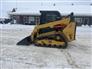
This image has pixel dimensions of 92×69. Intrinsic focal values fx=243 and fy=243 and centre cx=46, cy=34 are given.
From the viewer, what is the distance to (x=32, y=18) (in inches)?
1670

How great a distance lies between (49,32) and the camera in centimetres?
1190

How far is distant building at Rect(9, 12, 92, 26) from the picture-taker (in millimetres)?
40406

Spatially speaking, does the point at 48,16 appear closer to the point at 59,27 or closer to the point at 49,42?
the point at 59,27

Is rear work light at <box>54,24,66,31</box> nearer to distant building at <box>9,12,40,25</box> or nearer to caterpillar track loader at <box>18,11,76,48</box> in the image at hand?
caterpillar track loader at <box>18,11,76,48</box>

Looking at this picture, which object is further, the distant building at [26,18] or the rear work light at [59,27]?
the distant building at [26,18]

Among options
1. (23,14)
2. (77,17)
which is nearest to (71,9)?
(77,17)

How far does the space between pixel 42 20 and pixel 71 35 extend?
69.2 inches

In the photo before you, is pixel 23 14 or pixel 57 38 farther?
pixel 23 14

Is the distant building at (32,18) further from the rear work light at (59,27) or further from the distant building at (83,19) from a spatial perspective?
the rear work light at (59,27)

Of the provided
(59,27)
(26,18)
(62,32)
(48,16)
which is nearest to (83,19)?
(26,18)

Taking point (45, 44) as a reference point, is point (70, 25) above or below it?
above

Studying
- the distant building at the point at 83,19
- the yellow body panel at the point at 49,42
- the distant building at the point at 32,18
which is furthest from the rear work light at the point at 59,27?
the distant building at the point at 83,19

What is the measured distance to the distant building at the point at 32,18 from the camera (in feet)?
133

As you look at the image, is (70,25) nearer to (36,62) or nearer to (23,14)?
(36,62)
